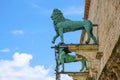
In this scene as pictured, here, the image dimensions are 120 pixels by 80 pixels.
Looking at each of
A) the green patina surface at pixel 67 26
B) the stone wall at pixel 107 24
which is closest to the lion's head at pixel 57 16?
the green patina surface at pixel 67 26

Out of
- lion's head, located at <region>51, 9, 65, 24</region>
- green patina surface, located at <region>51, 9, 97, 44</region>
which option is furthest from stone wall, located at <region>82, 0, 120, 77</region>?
lion's head, located at <region>51, 9, 65, 24</region>

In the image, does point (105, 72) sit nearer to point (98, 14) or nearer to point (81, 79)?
point (98, 14)

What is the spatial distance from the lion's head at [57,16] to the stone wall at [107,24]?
1284mm

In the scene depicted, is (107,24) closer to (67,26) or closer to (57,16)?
(67,26)

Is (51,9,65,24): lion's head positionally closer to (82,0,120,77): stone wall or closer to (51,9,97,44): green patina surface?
(51,9,97,44): green patina surface

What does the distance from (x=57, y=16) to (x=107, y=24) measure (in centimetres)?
318

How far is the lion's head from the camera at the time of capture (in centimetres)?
1788

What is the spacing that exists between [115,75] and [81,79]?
9.43 metres

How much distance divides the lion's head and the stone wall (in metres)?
1.28

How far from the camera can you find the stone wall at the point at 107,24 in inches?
521

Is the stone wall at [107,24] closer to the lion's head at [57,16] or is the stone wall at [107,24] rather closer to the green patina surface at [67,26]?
the green patina surface at [67,26]

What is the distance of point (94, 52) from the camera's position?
17328mm

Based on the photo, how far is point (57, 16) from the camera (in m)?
18.0

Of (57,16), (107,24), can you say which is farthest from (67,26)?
(107,24)
